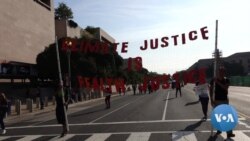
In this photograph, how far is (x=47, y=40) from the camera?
260 feet

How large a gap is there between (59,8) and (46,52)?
56.2 metres

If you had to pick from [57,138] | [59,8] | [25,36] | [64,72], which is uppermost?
[59,8]

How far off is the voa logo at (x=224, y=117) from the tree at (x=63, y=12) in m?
113

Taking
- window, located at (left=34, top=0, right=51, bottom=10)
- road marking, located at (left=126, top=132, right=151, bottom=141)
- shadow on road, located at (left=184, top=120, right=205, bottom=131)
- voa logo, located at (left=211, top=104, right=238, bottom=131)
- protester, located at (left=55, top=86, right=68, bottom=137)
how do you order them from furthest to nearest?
window, located at (left=34, top=0, right=51, bottom=10)
shadow on road, located at (left=184, top=120, right=205, bottom=131)
protester, located at (left=55, top=86, right=68, bottom=137)
road marking, located at (left=126, top=132, right=151, bottom=141)
voa logo, located at (left=211, top=104, right=238, bottom=131)

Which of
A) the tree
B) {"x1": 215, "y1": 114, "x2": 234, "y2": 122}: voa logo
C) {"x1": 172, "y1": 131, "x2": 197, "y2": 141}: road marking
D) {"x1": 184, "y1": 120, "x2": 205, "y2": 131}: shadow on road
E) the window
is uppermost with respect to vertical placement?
the tree

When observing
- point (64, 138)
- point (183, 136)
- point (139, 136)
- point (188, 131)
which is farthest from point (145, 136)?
point (64, 138)

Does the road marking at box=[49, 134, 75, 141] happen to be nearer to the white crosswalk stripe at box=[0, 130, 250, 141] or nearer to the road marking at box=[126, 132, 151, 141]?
the white crosswalk stripe at box=[0, 130, 250, 141]

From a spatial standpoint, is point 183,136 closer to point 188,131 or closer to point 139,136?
point 188,131

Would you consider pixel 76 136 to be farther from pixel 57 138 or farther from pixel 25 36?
pixel 25 36

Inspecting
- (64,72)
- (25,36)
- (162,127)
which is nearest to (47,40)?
(25,36)

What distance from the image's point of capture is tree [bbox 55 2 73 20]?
396ft

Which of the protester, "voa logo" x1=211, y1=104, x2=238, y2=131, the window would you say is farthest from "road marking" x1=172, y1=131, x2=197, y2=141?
the window

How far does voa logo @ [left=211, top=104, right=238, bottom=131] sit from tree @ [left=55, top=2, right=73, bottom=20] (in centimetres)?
11312

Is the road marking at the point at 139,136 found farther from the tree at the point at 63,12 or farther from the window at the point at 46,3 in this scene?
the tree at the point at 63,12
